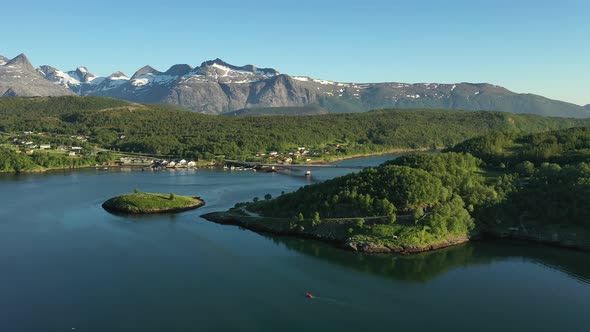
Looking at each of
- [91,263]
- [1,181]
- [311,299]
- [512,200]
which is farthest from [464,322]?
[1,181]

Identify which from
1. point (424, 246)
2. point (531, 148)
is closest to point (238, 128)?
point (531, 148)

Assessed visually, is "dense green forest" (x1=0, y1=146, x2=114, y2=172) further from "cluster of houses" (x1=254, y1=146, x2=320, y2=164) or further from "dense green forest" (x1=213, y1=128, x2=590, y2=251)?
"dense green forest" (x1=213, y1=128, x2=590, y2=251)

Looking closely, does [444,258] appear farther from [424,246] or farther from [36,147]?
[36,147]

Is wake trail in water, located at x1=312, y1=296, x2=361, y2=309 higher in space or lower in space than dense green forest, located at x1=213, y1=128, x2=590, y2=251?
lower

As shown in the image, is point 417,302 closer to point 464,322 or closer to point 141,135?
point 464,322

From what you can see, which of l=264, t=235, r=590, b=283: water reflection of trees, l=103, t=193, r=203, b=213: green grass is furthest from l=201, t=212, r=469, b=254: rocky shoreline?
l=103, t=193, r=203, b=213: green grass

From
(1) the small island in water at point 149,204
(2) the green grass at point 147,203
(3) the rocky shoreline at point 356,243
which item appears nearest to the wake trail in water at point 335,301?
(3) the rocky shoreline at point 356,243

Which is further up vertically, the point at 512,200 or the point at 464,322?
the point at 512,200
